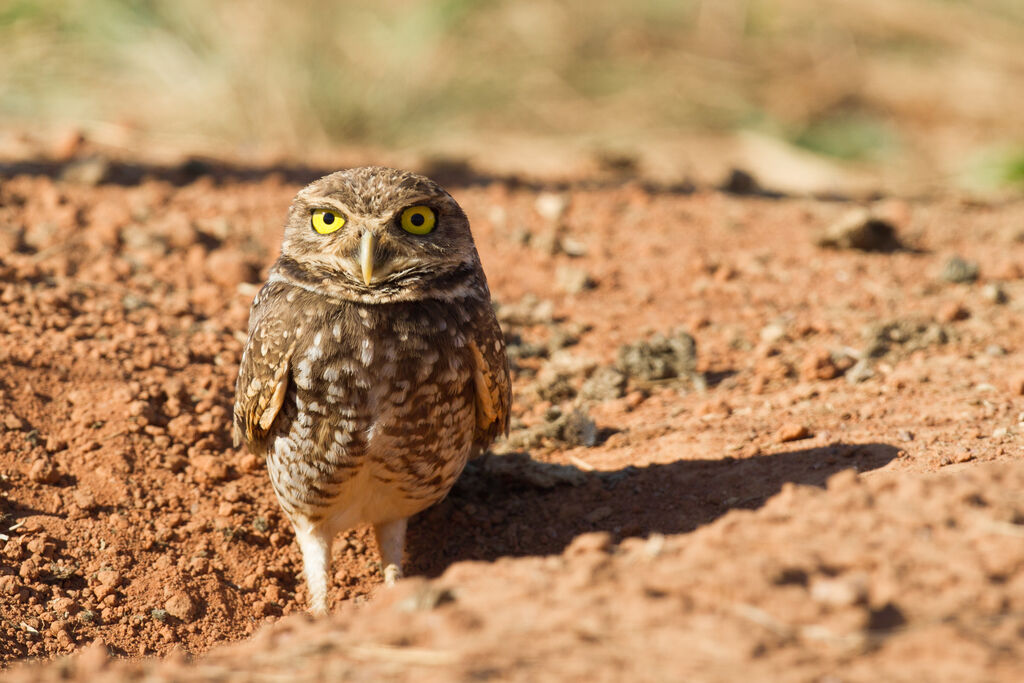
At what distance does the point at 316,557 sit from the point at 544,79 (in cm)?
1061

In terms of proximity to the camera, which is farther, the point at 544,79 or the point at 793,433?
the point at 544,79

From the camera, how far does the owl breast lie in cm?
395

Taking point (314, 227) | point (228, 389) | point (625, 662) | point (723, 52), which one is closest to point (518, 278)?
point (228, 389)

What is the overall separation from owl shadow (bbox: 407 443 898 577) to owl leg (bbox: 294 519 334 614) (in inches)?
21.7

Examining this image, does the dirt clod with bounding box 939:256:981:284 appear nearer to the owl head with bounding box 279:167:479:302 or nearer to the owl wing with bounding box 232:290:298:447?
the owl head with bounding box 279:167:479:302

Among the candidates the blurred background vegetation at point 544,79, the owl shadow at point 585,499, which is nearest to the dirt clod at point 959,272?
the owl shadow at point 585,499

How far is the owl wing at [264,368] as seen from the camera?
400 centimetres

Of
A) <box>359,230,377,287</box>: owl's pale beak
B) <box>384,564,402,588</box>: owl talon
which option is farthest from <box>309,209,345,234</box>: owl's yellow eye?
<box>384,564,402,588</box>: owl talon

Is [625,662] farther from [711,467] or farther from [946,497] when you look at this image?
[711,467]

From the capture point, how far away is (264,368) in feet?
13.4

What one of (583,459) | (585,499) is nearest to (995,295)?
(583,459)

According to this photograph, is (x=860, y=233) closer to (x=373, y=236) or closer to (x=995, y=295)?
(x=995, y=295)

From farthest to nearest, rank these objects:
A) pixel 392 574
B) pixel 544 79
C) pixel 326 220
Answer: pixel 544 79
pixel 392 574
pixel 326 220

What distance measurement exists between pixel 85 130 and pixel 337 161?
2347mm
